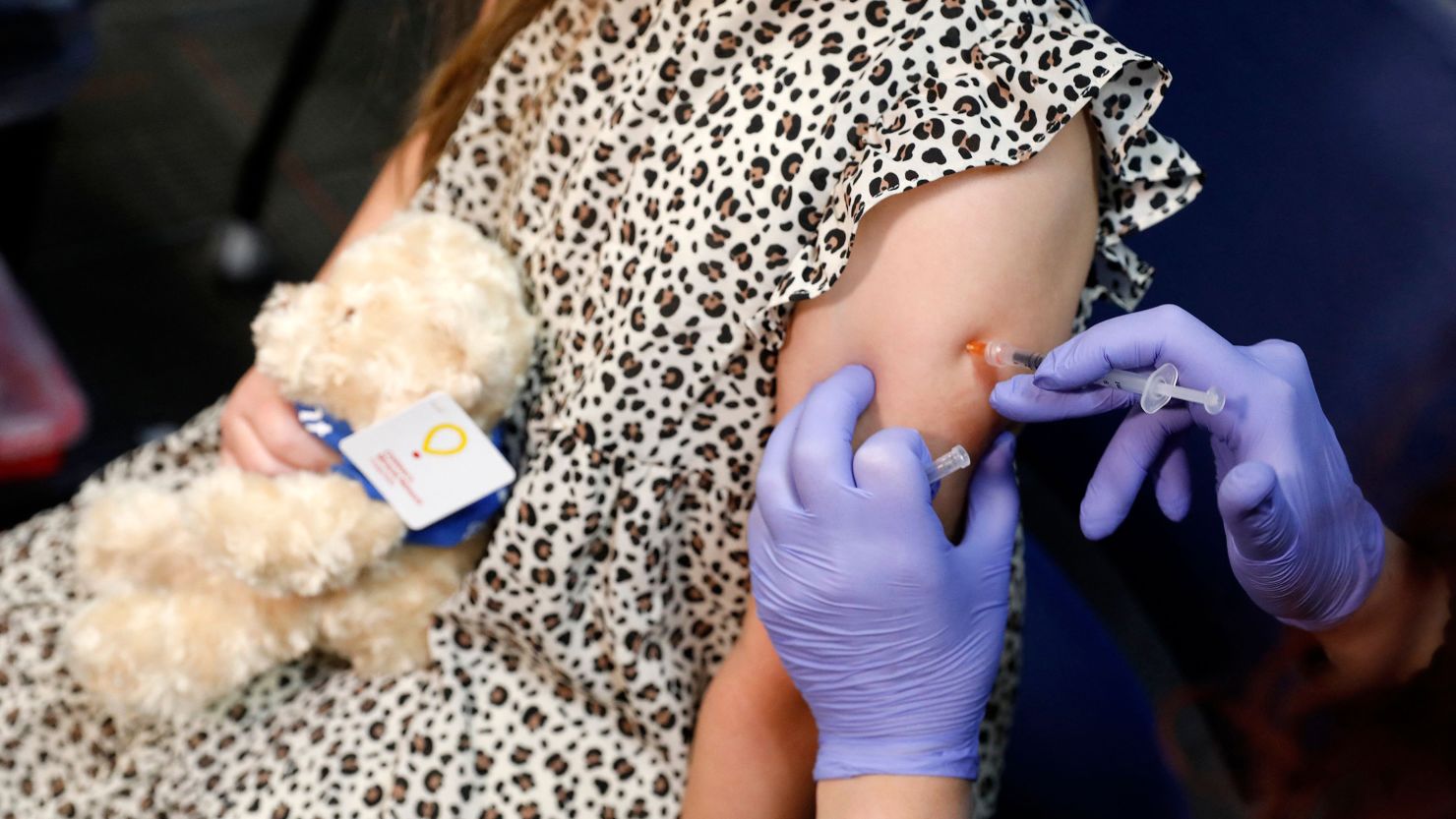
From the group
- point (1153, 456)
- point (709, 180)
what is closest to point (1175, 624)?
point (1153, 456)

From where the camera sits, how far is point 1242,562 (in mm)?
743

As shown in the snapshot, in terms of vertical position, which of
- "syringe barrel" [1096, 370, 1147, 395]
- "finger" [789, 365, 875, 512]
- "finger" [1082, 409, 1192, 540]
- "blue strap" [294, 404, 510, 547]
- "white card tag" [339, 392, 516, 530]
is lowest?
"blue strap" [294, 404, 510, 547]

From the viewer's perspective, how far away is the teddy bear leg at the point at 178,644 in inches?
41.1

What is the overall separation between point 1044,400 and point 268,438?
0.70 meters

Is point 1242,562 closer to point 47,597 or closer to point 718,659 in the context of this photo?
point 718,659

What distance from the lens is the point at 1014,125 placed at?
32.2 inches

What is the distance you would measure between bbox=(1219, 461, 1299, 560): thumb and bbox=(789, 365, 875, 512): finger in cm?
25

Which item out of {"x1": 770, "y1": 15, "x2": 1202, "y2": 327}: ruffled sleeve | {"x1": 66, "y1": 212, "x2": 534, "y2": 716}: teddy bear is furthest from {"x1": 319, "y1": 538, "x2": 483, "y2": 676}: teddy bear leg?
{"x1": 770, "y1": 15, "x2": 1202, "y2": 327}: ruffled sleeve

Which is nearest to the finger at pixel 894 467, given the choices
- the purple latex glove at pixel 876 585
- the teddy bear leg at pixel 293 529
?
the purple latex glove at pixel 876 585

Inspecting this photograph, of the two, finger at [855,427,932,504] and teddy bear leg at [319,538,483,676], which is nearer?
finger at [855,427,932,504]

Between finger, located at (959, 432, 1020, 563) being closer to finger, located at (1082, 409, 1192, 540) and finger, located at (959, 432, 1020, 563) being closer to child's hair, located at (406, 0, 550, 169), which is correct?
Result: finger, located at (1082, 409, 1192, 540)

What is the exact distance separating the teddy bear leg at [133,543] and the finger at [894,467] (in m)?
0.65

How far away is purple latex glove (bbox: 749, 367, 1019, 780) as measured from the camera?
0.83 meters

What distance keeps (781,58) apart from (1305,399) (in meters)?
0.45
